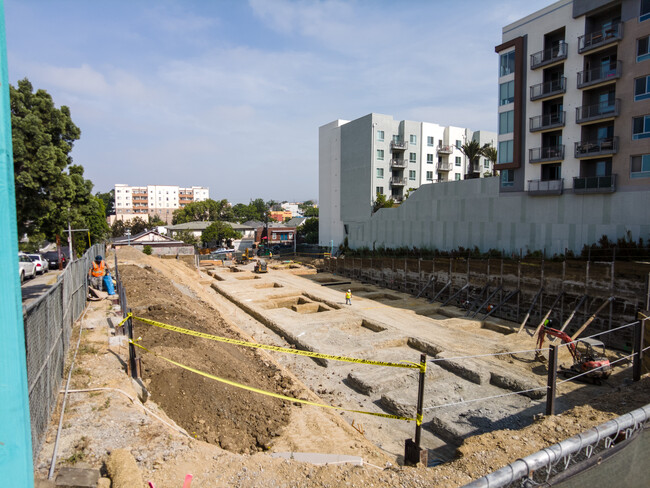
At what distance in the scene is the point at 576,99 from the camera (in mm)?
25375

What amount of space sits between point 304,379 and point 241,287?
811 inches

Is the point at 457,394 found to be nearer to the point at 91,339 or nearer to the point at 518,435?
the point at 518,435

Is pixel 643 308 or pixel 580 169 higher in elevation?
pixel 580 169

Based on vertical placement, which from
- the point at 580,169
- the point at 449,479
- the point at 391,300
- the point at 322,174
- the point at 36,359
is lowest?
the point at 391,300

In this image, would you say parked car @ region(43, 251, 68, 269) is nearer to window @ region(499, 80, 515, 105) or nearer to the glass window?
window @ region(499, 80, 515, 105)

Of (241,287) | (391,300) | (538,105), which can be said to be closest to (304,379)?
(391,300)

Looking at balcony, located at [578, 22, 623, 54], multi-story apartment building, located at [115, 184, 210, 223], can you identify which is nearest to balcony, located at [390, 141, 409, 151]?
balcony, located at [578, 22, 623, 54]

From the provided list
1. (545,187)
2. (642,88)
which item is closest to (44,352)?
(545,187)

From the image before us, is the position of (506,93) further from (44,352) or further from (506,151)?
(44,352)

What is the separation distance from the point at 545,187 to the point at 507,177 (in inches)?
140

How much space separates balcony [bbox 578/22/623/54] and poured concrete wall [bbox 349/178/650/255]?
8.98 meters

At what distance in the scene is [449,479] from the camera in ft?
16.0

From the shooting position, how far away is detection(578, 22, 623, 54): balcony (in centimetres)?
2277

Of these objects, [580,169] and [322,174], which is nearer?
[580,169]
